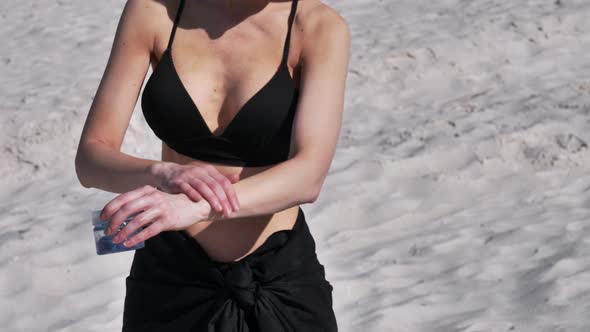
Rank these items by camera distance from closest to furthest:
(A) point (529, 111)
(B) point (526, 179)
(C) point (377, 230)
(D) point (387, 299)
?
1. (D) point (387, 299)
2. (C) point (377, 230)
3. (B) point (526, 179)
4. (A) point (529, 111)

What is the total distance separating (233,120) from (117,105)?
0.27m

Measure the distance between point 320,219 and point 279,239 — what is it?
2.99 meters

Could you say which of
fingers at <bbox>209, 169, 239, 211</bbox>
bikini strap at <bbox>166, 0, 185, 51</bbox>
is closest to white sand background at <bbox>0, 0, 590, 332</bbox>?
bikini strap at <bbox>166, 0, 185, 51</bbox>

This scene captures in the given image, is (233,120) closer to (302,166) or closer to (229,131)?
(229,131)

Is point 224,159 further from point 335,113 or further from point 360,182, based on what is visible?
point 360,182

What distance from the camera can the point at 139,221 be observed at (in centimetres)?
176

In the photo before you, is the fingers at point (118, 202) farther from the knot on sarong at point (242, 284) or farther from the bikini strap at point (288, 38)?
the bikini strap at point (288, 38)

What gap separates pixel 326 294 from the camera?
7.68 ft

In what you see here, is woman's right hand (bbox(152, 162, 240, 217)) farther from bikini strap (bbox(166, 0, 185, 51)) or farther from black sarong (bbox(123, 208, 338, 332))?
bikini strap (bbox(166, 0, 185, 51))

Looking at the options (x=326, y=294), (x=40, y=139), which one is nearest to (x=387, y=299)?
(x=326, y=294)

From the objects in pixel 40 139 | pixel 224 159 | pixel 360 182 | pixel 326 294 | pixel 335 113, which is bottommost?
pixel 40 139

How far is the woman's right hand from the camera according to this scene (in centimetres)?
185

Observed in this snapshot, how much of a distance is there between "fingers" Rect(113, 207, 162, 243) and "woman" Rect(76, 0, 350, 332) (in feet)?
1.04

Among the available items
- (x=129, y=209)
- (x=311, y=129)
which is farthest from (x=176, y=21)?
(x=129, y=209)
